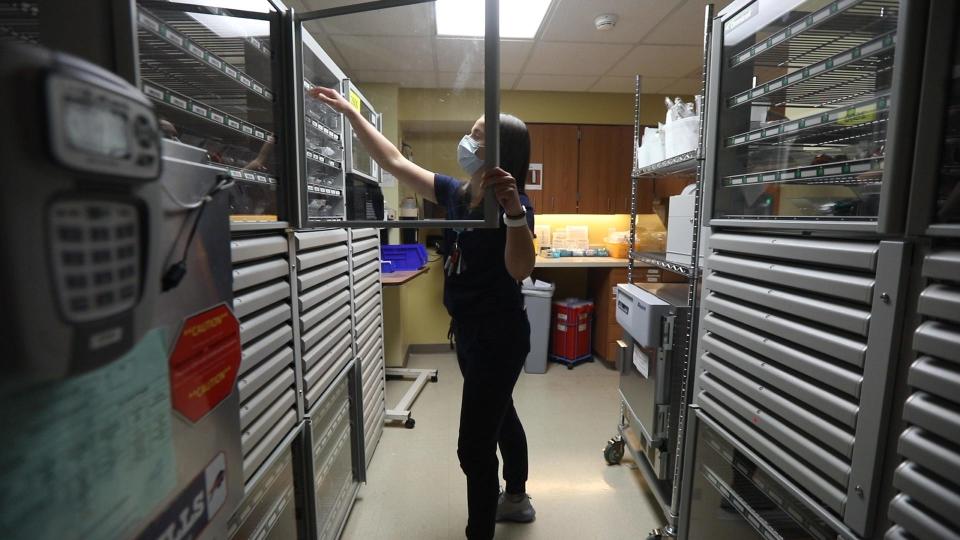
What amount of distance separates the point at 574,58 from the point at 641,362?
243 centimetres

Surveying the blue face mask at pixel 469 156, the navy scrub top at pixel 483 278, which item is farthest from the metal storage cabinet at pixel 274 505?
the blue face mask at pixel 469 156

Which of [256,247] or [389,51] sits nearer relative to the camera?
[256,247]

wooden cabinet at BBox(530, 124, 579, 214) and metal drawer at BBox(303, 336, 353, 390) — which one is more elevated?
wooden cabinet at BBox(530, 124, 579, 214)

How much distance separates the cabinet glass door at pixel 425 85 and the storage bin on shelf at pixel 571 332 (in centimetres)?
257

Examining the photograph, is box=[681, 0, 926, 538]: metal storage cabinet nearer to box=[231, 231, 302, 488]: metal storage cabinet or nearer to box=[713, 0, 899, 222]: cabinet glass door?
box=[713, 0, 899, 222]: cabinet glass door

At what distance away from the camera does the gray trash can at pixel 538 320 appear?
12.0 feet

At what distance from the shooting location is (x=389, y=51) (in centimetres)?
133

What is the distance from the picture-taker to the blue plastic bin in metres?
3.09

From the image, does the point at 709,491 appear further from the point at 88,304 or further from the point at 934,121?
the point at 88,304

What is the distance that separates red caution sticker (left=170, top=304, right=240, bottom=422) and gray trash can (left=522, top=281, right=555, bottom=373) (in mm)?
3058

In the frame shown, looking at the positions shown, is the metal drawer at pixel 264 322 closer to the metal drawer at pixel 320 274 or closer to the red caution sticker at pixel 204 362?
the metal drawer at pixel 320 274

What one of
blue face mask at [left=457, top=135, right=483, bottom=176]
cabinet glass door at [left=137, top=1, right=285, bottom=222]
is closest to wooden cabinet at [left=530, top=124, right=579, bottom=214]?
blue face mask at [left=457, top=135, right=483, bottom=176]

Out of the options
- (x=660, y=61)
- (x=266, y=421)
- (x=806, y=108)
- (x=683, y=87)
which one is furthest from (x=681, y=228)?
(x=683, y=87)

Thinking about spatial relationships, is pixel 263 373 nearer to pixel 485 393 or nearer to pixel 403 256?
pixel 485 393
